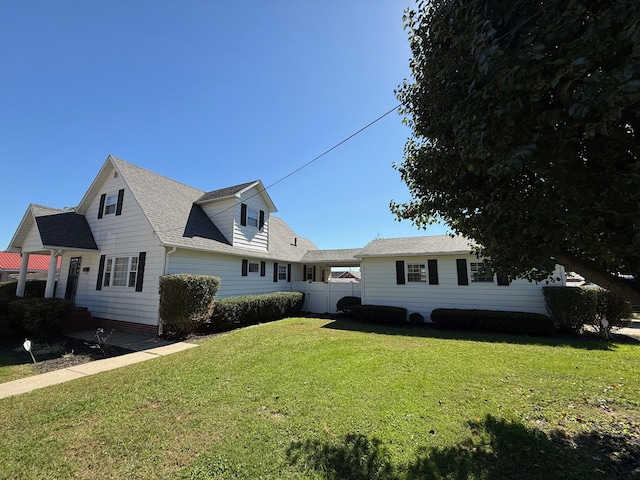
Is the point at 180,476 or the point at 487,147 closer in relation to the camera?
the point at 180,476

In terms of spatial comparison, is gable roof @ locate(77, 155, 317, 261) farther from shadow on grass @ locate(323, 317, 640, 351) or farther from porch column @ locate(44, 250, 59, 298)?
shadow on grass @ locate(323, 317, 640, 351)

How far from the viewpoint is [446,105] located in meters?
3.81

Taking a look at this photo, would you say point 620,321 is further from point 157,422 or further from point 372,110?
point 157,422

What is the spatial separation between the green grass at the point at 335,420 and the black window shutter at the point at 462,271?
242 inches

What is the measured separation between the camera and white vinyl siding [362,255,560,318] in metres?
12.0

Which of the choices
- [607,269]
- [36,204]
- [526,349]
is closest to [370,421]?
[607,269]

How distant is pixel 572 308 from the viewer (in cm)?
1024

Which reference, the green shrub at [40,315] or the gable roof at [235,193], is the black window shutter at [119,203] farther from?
the green shrub at [40,315]

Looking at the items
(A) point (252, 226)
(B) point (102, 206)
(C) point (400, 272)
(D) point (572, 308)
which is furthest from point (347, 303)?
(B) point (102, 206)

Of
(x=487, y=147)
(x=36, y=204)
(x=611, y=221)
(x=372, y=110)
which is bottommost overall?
(x=611, y=221)

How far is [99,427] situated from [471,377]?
634 centimetres

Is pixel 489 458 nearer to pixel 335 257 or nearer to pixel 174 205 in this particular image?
pixel 174 205

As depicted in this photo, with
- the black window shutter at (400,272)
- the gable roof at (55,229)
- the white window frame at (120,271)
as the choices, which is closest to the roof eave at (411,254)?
the black window shutter at (400,272)

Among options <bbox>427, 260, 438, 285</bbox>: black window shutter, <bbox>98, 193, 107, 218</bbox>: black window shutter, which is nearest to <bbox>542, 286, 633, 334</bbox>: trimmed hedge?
<bbox>427, 260, 438, 285</bbox>: black window shutter
